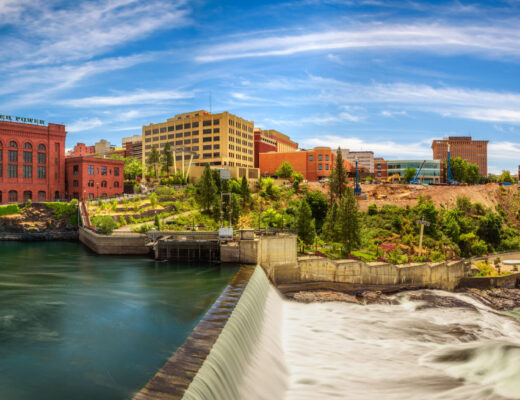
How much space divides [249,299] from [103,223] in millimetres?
37663

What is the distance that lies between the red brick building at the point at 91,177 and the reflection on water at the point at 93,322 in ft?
145

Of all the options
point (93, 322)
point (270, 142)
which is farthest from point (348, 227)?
point (270, 142)

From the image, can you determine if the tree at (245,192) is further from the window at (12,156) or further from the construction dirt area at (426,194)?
the window at (12,156)

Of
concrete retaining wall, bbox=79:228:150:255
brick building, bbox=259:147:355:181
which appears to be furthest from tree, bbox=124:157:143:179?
concrete retaining wall, bbox=79:228:150:255

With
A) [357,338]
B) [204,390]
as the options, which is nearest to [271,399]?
[204,390]

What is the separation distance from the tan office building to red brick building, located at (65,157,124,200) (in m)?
21.8

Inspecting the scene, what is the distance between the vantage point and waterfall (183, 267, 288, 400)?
13734mm

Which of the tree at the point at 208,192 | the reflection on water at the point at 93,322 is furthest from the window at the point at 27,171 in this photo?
the reflection on water at the point at 93,322

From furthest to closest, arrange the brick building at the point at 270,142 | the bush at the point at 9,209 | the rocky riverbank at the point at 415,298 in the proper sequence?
the brick building at the point at 270,142, the bush at the point at 9,209, the rocky riverbank at the point at 415,298

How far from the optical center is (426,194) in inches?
3194

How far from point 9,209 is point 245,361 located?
70.4 meters

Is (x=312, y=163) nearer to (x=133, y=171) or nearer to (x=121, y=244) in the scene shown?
(x=133, y=171)

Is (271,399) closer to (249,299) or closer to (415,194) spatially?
(249,299)

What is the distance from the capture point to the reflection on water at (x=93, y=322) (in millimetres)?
15320
